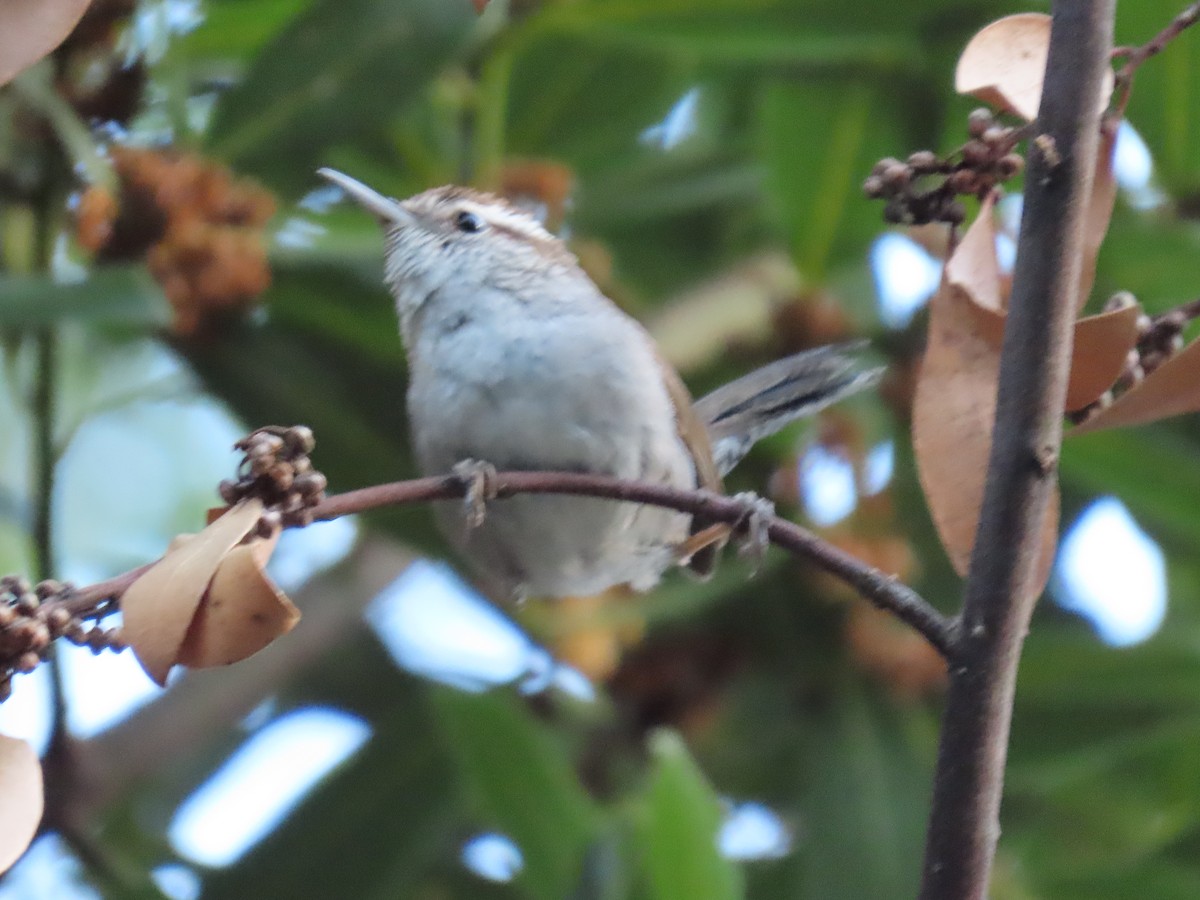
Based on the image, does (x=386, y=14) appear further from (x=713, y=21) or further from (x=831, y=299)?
(x=831, y=299)

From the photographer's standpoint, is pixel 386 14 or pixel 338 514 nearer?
pixel 338 514

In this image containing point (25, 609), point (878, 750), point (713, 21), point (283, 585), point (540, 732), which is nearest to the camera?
point (25, 609)

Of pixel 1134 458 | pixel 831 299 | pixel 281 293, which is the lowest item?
pixel 281 293

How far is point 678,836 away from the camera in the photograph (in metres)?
2.11

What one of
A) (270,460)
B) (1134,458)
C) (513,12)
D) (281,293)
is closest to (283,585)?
(281,293)

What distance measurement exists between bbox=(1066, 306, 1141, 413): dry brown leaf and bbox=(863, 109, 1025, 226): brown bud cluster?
15 centimetres

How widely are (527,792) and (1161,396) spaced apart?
1409 mm

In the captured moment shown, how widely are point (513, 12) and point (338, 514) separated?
2043mm

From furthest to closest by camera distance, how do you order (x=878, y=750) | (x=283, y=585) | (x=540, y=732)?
(x=283, y=585) → (x=878, y=750) → (x=540, y=732)

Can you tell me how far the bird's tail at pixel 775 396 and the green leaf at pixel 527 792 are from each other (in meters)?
0.67

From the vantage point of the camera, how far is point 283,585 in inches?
137

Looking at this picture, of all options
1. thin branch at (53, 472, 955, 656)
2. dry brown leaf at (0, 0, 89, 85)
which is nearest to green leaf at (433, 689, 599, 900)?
thin branch at (53, 472, 955, 656)

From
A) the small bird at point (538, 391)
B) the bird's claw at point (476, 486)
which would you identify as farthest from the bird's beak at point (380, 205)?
the bird's claw at point (476, 486)

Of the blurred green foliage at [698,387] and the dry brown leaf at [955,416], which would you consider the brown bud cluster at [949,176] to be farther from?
the blurred green foliage at [698,387]
